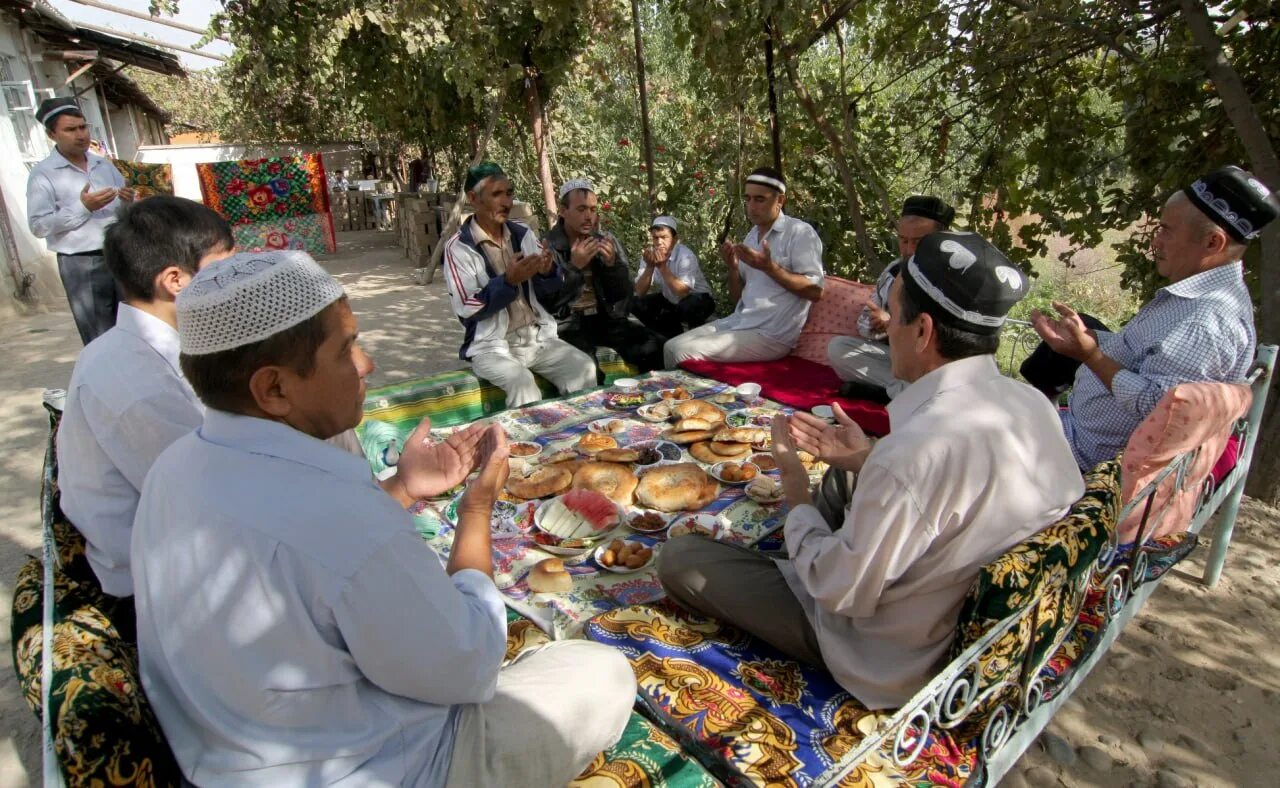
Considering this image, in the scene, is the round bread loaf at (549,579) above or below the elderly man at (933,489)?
below

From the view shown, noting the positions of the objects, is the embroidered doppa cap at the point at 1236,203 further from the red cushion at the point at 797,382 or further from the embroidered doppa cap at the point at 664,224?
the embroidered doppa cap at the point at 664,224

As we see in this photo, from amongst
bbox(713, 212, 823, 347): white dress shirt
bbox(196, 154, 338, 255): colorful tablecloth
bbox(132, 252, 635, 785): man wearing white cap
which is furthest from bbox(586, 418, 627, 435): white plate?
bbox(196, 154, 338, 255): colorful tablecloth

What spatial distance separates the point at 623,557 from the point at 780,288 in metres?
3.15

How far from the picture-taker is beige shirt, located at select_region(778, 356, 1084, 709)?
5.46 feet

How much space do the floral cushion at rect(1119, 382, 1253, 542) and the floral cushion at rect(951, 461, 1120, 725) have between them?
70cm

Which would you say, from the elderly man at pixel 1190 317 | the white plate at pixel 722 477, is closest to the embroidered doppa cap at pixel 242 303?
the white plate at pixel 722 477

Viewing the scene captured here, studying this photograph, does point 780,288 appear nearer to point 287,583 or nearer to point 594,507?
point 594,507

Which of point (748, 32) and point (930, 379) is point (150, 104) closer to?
point (748, 32)

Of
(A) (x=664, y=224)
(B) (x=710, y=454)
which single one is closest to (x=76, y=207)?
(A) (x=664, y=224)

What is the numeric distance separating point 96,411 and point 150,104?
22203 mm

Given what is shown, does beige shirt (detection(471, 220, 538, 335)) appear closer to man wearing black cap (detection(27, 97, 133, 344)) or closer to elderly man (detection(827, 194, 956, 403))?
elderly man (detection(827, 194, 956, 403))

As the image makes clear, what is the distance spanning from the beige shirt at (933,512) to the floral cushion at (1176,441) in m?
0.92

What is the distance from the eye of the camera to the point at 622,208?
31.2ft

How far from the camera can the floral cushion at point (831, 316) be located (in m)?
5.30
